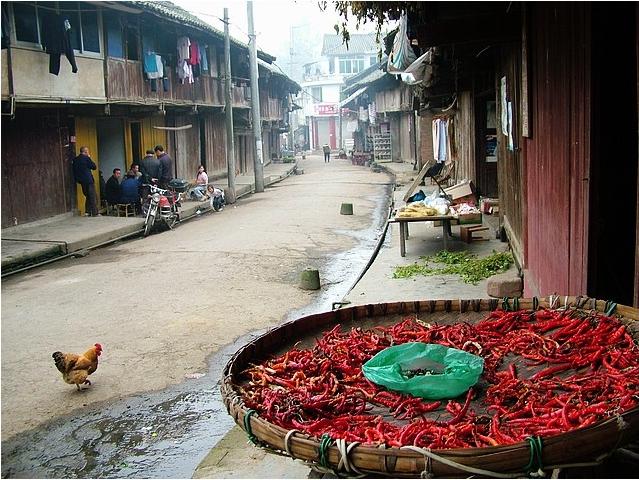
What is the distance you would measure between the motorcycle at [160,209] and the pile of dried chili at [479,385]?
14.0 meters

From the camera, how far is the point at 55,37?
1627 cm

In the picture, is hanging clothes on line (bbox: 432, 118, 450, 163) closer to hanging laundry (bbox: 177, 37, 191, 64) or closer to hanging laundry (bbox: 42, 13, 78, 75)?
hanging laundry (bbox: 177, 37, 191, 64)

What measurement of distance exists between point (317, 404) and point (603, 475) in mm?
1382

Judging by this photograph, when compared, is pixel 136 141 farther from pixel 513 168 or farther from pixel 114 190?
pixel 513 168

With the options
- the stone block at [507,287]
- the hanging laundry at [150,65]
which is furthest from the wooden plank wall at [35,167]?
the stone block at [507,287]

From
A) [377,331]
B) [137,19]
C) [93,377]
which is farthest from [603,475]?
[137,19]

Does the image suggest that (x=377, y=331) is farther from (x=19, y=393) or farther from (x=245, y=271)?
(x=245, y=271)

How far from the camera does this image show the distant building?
8169cm

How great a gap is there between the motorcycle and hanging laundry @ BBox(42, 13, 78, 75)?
402 centimetres

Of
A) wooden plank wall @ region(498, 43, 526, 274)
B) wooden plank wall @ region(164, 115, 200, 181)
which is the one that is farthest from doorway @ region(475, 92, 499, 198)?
wooden plank wall @ region(164, 115, 200, 181)

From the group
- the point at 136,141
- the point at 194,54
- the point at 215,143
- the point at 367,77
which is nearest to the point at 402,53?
the point at 136,141

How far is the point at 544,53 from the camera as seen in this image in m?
6.52

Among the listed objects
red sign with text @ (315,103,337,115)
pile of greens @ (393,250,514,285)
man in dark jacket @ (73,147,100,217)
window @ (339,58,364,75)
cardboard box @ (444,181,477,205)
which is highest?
window @ (339,58,364,75)

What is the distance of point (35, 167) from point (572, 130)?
1541cm
